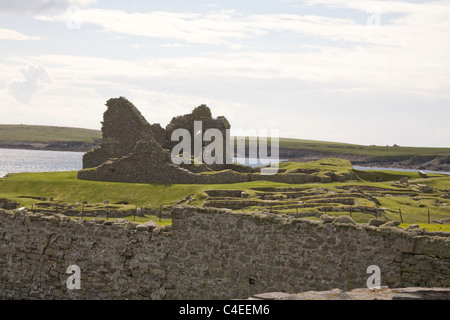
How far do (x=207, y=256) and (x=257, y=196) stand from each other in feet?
85.3

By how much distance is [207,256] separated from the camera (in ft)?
54.7

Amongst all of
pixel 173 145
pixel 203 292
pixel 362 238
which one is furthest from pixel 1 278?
pixel 173 145

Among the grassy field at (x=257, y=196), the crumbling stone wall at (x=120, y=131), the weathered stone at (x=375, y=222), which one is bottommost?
the grassy field at (x=257, y=196)

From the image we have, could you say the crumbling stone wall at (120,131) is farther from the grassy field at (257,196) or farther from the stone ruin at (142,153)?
the grassy field at (257,196)

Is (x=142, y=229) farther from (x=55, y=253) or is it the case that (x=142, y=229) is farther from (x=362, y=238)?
(x=362, y=238)

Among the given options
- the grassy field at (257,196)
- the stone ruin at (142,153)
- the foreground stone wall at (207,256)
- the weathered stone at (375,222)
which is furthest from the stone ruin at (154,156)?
the weathered stone at (375,222)

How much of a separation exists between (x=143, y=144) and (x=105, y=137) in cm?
929

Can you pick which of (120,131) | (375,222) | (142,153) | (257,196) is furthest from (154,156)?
(375,222)

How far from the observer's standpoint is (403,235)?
1436 cm

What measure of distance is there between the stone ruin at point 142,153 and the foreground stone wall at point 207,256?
31.8 m

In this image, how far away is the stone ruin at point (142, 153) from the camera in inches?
2044

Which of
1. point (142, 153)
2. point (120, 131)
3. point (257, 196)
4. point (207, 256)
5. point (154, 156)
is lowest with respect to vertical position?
point (257, 196)

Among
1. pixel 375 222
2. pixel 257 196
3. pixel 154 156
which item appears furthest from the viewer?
pixel 154 156

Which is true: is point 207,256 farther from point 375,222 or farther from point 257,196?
point 257,196
